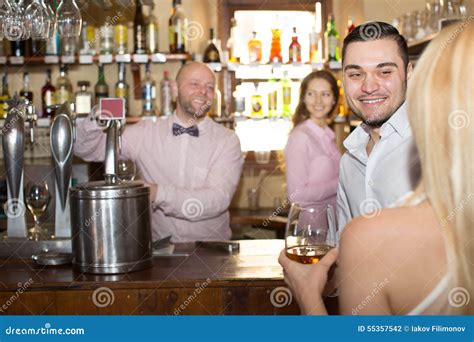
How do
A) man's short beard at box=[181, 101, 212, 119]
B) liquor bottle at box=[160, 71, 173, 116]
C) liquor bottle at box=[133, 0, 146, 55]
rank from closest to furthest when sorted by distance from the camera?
man's short beard at box=[181, 101, 212, 119]
liquor bottle at box=[133, 0, 146, 55]
liquor bottle at box=[160, 71, 173, 116]

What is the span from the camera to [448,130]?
3.03ft

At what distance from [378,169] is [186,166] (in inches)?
50.8

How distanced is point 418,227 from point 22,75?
320 cm

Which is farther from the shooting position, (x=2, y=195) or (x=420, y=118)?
(x=2, y=195)

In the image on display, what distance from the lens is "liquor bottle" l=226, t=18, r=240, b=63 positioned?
363cm

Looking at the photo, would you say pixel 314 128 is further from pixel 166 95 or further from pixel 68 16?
pixel 68 16

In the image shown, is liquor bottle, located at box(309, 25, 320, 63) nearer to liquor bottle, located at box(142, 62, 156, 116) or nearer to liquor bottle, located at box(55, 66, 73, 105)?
liquor bottle, located at box(142, 62, 156, 116)

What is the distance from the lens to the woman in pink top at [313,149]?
274cm

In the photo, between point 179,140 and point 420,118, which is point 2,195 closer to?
point 179,140

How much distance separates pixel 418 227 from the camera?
3.03 feet

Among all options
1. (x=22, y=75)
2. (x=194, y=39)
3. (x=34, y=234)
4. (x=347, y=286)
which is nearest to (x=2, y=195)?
(x=22, y=75)

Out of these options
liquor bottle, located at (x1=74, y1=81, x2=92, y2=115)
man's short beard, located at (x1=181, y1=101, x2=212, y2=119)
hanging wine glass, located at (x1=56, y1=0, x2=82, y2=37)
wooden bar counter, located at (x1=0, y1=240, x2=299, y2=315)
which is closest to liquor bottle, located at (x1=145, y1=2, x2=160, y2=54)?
liquor bottle, located at (x1=74, y1=81, x2=92, y2=115)

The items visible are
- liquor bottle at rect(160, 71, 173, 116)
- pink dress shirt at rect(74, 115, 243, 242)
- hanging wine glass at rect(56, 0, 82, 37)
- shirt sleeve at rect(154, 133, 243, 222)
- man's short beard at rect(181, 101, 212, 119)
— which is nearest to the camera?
hanging wine glass at rect(56, 0, 82, 37)

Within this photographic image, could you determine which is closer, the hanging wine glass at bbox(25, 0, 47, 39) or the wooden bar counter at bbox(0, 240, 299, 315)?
the wooden bar counter at bbox(0, 240, 299, 315)
